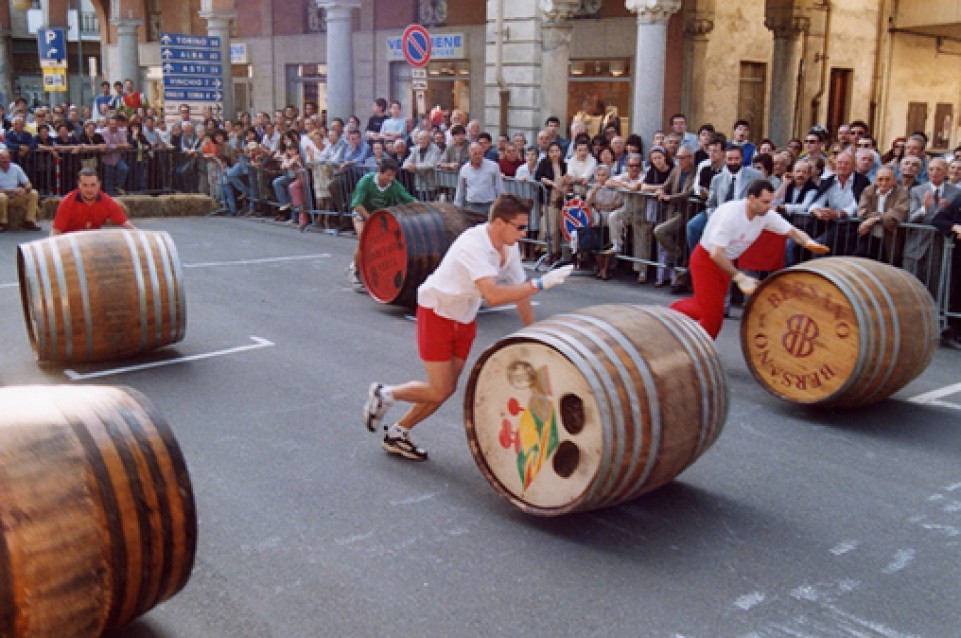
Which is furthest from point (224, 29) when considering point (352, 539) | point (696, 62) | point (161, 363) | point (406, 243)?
point (352, 539)

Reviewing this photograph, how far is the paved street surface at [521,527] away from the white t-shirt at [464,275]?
3.55ft

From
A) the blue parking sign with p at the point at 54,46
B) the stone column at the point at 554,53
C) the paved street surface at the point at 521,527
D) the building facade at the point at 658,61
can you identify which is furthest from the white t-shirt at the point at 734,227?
the blue parking sign with p at the point at 54,46

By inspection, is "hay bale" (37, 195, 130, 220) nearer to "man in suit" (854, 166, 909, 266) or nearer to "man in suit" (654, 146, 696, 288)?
"man in suit" (654, 146, 696, 288)

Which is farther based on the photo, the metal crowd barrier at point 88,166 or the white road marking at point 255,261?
the metal crowd barrier at point 88,166

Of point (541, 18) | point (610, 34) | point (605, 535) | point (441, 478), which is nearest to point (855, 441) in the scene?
point (605, 535)

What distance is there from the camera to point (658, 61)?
58.4 ft

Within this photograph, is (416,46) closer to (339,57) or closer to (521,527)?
(339,57)

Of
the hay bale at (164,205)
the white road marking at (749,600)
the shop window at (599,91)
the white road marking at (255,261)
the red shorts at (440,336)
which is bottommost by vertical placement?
the white road marking at (749,600)

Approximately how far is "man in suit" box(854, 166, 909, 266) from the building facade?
7.34 metres

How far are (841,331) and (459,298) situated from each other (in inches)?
118

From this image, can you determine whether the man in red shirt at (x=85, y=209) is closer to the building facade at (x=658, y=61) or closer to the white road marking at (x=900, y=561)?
the white road marking at (x=900, y=561)

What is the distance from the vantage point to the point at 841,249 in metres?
11.2

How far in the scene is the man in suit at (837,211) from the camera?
1103 centimetres

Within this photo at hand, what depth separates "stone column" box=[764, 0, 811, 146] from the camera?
24.2m
